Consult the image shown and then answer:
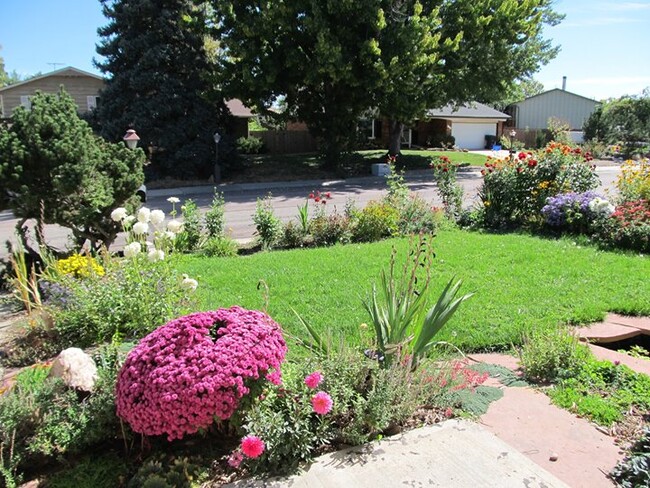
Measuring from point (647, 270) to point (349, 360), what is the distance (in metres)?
5.73

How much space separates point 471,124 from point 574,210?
34202mm

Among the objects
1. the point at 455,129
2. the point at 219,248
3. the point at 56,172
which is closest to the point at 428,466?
the point at 56,172

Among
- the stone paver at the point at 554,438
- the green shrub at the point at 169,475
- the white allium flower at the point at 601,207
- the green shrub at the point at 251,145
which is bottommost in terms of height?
the stone paver at the point at 554,438

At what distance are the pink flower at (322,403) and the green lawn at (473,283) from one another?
1.30 metres

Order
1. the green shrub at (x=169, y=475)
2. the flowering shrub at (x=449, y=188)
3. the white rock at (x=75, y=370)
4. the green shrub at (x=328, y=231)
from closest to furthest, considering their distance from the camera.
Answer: the green shrub at (x=169, y=475) → the white rock at (x=75, y=370) → the green shrub at (x=328, y=231) → the flowering shrub at (x=449, y=188)

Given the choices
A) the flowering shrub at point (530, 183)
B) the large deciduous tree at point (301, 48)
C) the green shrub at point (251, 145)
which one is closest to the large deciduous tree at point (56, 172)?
the flowering shrub at point (530, 183)

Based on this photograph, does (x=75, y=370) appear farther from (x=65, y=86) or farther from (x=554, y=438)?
(x=65, y=86)

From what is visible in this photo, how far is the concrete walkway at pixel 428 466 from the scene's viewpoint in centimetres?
263

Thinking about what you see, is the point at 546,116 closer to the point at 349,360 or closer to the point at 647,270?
the point at 647,270

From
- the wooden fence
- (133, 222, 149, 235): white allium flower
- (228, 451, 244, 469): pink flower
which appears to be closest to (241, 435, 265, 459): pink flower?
(228, 451, 244, 469): pink flower

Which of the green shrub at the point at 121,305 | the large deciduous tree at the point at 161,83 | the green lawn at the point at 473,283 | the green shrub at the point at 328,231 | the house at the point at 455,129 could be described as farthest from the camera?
the house at the point at 455,129

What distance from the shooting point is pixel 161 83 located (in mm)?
20734

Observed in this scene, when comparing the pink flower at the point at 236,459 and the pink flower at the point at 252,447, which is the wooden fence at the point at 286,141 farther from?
the pink flower at the point at 252,447

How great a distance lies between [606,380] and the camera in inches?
154
